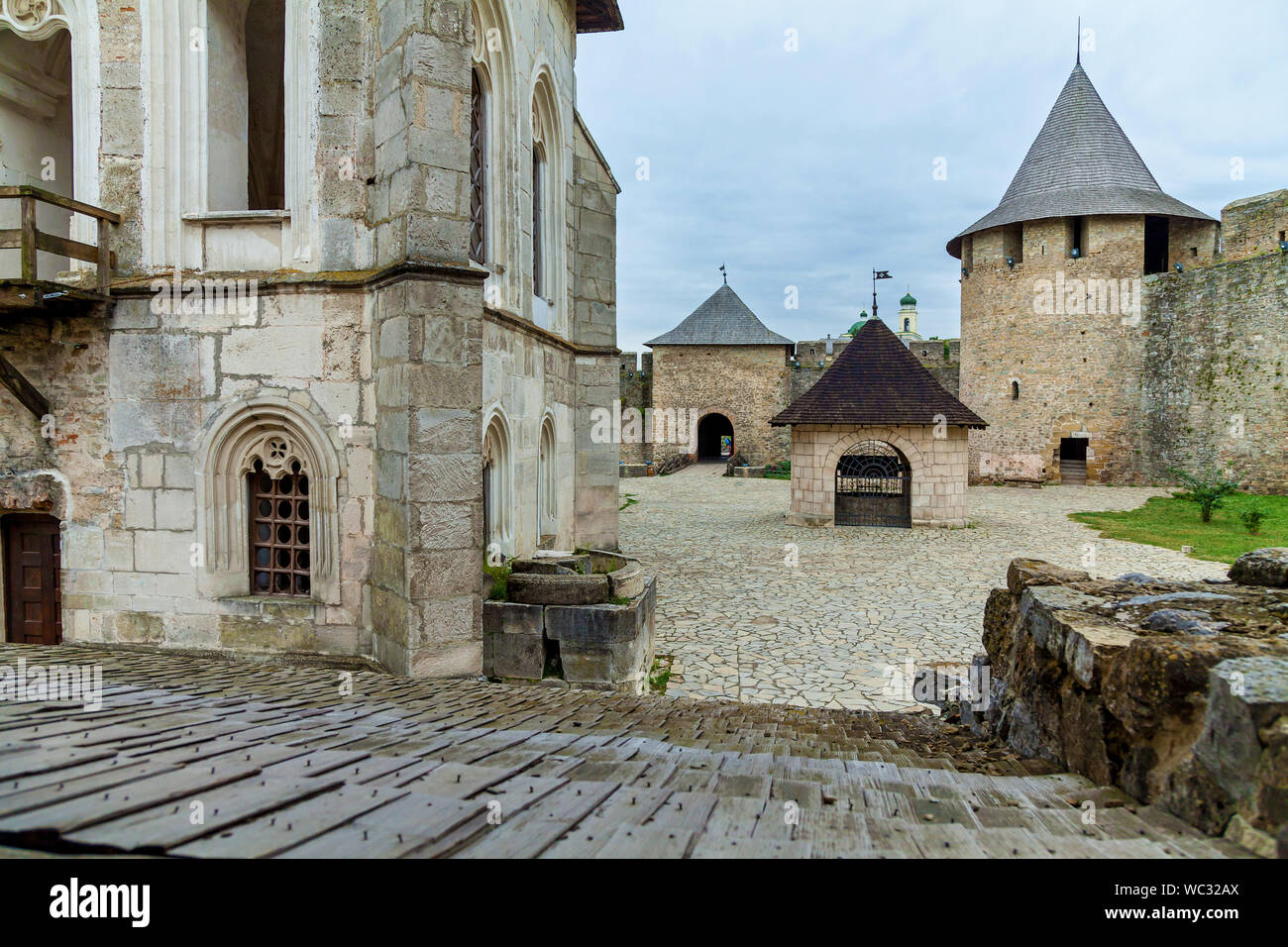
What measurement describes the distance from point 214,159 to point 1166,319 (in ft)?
89.5

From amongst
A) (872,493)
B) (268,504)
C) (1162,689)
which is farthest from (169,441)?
(872,493)

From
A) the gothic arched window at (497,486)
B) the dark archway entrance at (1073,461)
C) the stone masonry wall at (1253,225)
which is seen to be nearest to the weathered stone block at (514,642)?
the gothic arched window at (497,486)

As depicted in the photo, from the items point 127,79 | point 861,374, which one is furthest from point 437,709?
point 861,374

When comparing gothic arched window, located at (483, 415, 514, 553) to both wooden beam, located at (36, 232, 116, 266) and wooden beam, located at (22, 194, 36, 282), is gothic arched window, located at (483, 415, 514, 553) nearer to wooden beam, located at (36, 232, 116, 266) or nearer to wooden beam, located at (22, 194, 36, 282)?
wooden beam, located at (36, 232, 116, 266)

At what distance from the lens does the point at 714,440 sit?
41406mm

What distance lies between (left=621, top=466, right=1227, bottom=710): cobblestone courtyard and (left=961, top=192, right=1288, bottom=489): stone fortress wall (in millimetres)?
5413

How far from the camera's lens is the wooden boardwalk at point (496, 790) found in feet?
5.70

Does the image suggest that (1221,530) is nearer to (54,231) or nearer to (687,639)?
(687,639)

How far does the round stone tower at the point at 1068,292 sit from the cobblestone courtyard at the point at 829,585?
570cm

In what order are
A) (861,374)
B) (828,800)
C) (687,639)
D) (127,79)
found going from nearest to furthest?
(828,800)
(127,79)
(687,639)
(861,374)

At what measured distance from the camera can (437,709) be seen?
3.83 metres

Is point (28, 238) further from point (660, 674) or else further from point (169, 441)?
point (660, 674)

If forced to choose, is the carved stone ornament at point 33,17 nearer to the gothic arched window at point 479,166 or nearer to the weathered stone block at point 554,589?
the gothic arched window at point 479,166

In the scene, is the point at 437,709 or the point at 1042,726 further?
the point at 437,709
